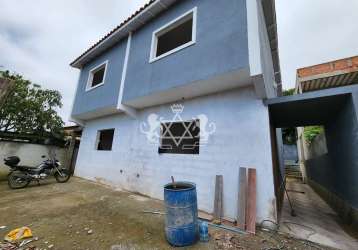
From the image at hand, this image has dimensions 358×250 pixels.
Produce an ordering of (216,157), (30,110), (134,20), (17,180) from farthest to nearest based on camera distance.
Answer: (30,110), (17,180), (134,20), (216,157)

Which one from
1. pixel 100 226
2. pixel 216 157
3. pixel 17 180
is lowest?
pixel 100 226

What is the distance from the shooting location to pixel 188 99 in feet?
15.8

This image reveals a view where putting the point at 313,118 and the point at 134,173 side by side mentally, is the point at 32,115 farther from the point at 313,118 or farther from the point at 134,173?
the point at 313,118

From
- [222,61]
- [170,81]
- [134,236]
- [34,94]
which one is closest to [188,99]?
[170,81]

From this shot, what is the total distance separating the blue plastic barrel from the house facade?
4.56 ft

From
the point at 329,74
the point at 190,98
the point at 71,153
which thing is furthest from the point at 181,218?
the point at 71,153

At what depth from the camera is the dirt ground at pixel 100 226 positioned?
2.37 m

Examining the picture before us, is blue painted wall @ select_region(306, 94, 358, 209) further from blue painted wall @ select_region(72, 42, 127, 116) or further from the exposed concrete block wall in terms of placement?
the exposed concrete block wall

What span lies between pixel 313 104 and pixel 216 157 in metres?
2.45

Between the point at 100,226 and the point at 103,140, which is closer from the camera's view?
the point at 100,226

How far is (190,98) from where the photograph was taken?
4.78 metres

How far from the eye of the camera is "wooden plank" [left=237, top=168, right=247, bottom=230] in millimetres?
3012

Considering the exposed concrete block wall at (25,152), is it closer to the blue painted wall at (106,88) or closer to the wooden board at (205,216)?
the blue painted wall at (106,88)

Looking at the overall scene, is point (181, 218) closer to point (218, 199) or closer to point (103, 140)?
point (218, 199)
